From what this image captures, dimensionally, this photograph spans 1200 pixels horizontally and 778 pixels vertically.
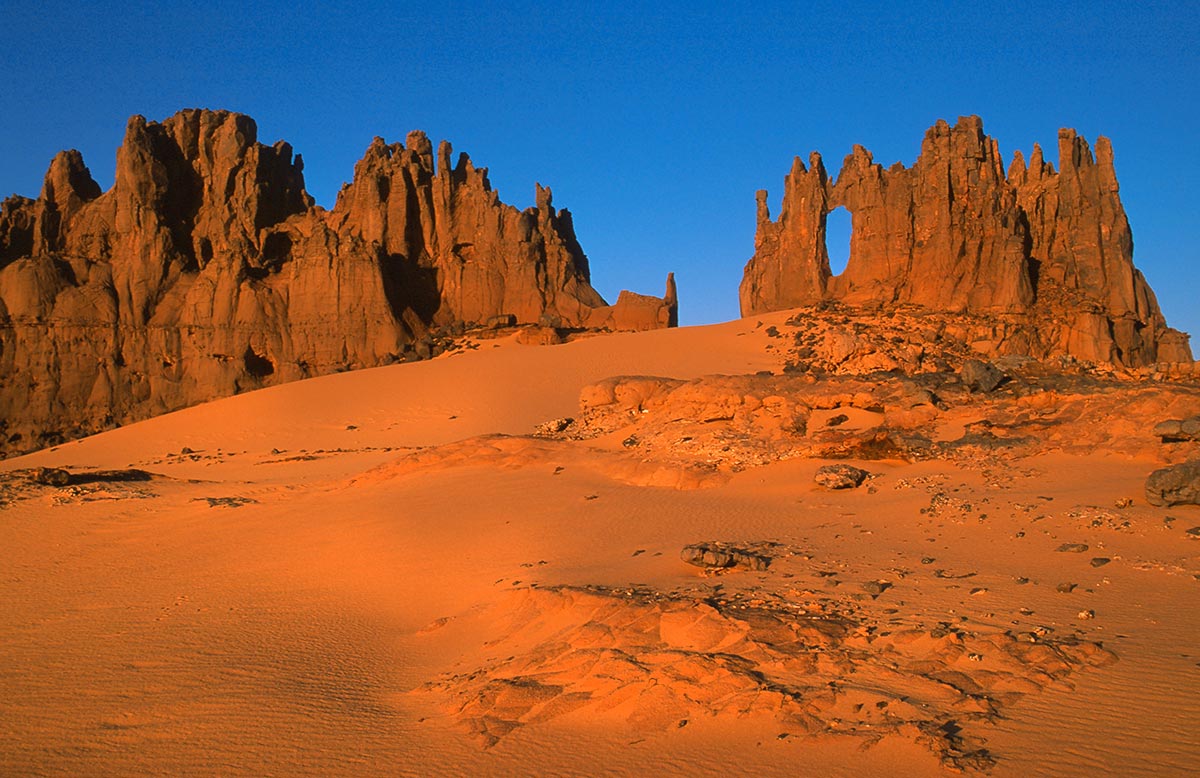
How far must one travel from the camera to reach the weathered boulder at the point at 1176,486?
30.0 ft

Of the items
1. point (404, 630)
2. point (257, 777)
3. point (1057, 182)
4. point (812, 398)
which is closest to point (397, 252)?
point (1057, 182)

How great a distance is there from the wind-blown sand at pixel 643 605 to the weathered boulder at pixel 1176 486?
0.85 feet

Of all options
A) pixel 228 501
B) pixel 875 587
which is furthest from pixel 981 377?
pixel 228 501

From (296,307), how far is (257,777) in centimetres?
4099

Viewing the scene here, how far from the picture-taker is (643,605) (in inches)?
292

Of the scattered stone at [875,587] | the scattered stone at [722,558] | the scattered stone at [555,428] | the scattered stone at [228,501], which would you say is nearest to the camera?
the scattered stone at [875,587]

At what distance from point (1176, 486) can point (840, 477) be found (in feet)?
12.6

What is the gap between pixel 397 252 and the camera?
153 feet

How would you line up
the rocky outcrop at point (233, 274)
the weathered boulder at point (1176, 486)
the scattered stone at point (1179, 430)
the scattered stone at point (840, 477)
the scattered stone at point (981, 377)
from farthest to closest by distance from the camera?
the rocky outcrop at point (233, 274) < the scattered stone at point (981, 377) < the scattered stone at point (840, 477) < the scattered stone at point (1179, 430) < the weathered boulder at point (1176, 486)

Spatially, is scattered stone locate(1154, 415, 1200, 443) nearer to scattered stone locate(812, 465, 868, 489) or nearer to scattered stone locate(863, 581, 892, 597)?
scattered stone locate(812, 465, 868, 489)

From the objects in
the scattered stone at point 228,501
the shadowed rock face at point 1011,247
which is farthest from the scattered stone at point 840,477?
the shadowed rock face at point 1011,247

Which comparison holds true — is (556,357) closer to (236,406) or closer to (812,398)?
(236,406)

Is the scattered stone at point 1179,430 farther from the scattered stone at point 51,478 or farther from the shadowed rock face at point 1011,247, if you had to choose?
the shadowed rock face at point 1011,247

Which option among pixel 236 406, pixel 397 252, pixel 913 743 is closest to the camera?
pixel 913 743
